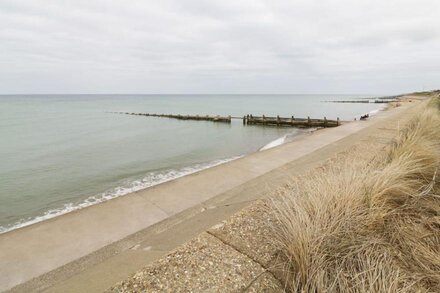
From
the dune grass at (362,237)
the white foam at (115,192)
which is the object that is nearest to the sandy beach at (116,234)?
the dune grass at (362,237)

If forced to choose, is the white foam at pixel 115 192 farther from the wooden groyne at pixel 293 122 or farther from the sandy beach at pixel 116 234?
the wooden groyne at pixel 293 122

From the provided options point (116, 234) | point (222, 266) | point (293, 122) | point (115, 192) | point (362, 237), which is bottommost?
point (115, 192)

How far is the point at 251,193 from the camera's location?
18.0ft

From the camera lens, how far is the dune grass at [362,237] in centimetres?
223

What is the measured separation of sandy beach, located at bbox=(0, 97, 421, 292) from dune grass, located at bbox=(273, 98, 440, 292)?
1638 mm

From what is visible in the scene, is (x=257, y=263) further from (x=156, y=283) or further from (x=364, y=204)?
(x=364, y=204)

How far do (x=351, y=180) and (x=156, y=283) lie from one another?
289 cm

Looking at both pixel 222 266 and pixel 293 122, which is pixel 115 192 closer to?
pixel 222 266

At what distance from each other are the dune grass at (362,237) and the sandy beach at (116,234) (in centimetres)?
164

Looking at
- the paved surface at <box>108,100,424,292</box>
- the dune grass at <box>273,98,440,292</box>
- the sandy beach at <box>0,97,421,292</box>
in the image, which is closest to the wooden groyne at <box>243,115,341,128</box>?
the sandy beach at <box>0,97,421,292</box>

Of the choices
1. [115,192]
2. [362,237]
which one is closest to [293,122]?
[115,192]

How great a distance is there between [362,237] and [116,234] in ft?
12.5

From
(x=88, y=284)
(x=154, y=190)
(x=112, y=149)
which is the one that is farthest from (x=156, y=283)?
(x=112, y=149)

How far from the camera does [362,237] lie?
2.73 m
